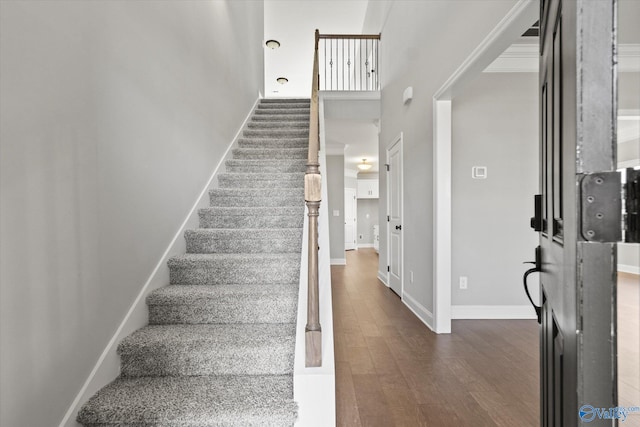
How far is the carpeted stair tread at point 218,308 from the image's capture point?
194 cm

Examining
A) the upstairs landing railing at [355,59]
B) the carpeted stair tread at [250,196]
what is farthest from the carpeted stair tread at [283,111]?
the carpeted stair tread at [250,196]

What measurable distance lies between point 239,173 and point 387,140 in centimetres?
249

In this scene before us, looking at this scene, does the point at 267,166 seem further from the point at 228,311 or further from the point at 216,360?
the point at 216,360

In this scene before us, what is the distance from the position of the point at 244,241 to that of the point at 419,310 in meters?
2.00

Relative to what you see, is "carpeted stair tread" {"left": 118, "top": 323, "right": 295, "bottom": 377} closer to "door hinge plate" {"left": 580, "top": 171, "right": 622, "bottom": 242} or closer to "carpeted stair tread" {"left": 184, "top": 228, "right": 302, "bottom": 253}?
"carpeted stair tread" {"left": 184, "top": 228, "right": 302, "bottom": 253}

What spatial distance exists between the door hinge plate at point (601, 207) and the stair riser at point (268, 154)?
3.15 metres

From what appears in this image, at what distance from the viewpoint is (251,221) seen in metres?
2.71

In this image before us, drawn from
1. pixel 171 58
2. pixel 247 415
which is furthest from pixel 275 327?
pixel 171 58

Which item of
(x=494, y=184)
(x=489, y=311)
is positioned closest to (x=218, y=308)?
(x=489, y=311)

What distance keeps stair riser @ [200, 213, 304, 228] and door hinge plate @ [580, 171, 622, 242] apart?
2282mm

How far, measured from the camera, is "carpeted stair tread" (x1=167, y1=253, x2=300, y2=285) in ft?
7.13

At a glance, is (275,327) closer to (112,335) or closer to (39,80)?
(112,335)

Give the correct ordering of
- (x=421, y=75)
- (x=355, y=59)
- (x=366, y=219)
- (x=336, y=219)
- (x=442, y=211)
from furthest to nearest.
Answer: (x=366, y=219)
(x=336, y=219)
(x=355, y=59)
(x=421, y=75)
(x=442, y=211)

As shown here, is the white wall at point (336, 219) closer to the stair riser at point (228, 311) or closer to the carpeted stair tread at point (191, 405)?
the stair riser at point (228, 311)
